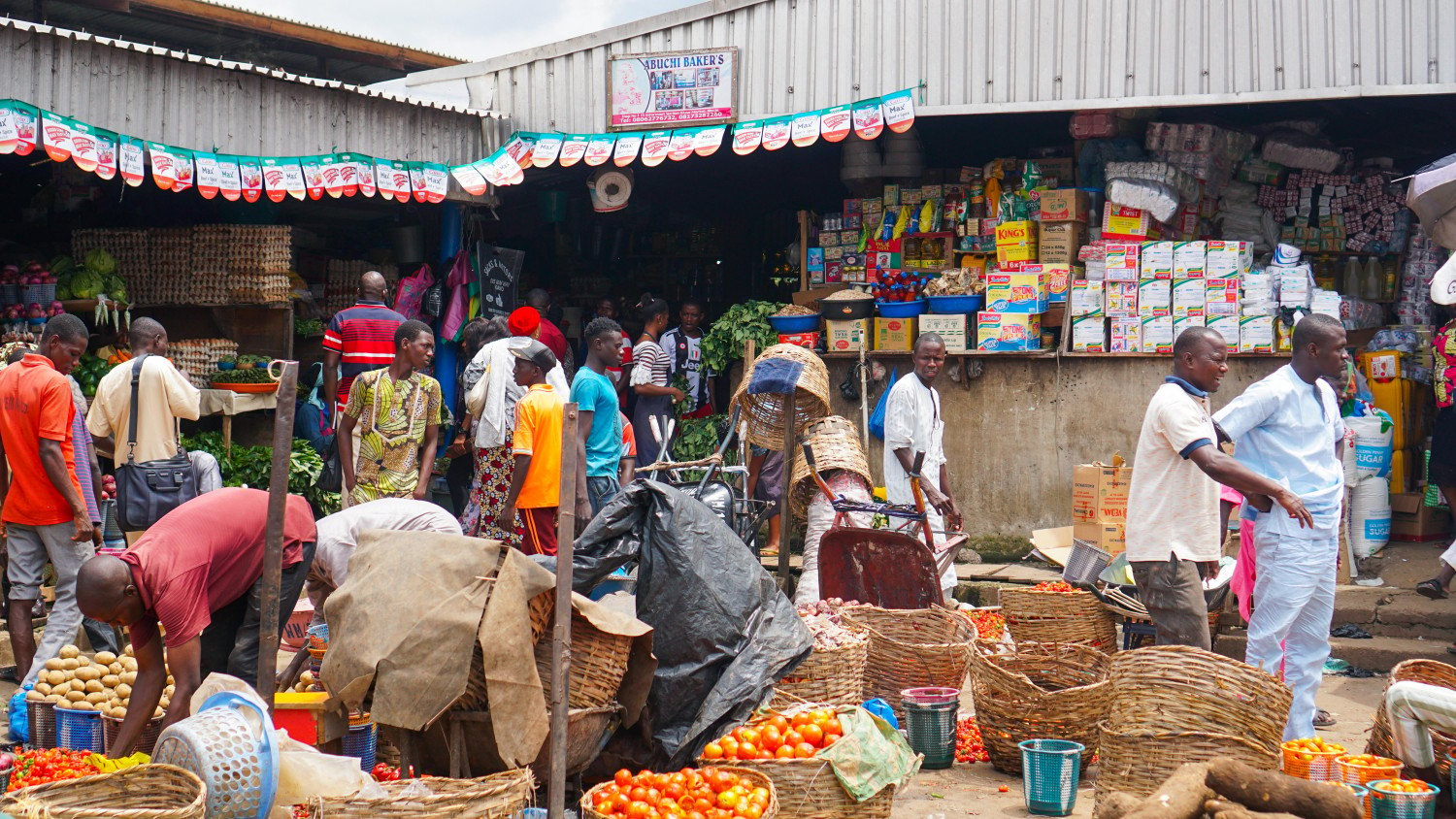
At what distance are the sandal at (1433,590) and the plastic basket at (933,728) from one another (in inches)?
152

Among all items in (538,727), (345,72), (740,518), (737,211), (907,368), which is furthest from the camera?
(345,72)

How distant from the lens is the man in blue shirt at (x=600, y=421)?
8.19m

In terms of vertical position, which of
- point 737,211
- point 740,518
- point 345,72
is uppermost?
point 345,72

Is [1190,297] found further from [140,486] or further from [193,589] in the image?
[193,589]

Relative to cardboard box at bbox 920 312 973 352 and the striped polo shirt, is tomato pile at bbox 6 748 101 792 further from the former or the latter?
cardboard box at bbox 920 312 973 352

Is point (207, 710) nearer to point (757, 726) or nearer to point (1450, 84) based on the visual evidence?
point (757, 726)

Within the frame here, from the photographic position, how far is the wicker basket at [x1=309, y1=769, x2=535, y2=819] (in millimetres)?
4293

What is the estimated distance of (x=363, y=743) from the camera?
18.8 ft

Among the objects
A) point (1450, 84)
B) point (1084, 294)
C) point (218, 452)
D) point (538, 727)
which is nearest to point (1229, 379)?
point (1084, 294)

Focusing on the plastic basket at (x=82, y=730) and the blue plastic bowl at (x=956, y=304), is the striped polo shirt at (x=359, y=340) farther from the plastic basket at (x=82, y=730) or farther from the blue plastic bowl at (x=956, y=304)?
the blue plastic bowl at (x=956, y=304)

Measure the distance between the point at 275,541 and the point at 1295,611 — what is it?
4472 mm

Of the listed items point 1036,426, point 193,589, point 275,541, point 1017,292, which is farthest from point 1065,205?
point 193,589

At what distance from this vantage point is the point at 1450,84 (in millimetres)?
9398

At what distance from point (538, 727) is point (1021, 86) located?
770cm
